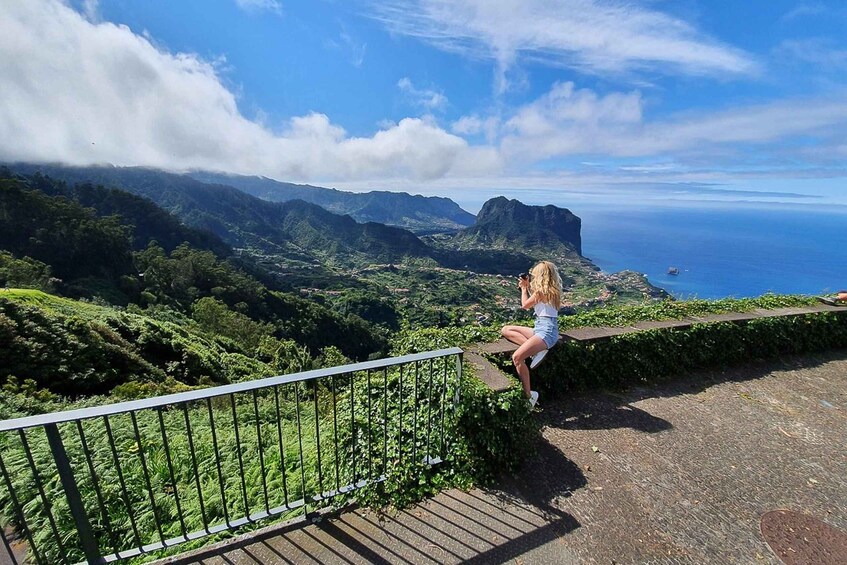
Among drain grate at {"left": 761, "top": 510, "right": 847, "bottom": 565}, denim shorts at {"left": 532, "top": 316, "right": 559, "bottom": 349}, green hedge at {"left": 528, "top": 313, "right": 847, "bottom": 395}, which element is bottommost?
drain grate at {"left": 761, "top": 510, "right": 847, "bottom": 565}

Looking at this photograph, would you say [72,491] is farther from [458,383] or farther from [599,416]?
[599,416]

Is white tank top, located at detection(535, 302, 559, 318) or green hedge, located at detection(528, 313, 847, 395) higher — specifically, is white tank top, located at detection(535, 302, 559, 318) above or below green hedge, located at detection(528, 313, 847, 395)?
above

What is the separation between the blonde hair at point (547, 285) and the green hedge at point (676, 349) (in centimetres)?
81

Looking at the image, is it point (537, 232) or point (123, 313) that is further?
point (537, 232)

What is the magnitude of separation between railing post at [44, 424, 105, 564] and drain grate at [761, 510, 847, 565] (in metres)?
4.48

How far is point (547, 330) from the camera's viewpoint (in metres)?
3.99

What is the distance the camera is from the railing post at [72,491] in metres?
1.80

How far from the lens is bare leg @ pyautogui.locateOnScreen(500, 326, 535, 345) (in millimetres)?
4363

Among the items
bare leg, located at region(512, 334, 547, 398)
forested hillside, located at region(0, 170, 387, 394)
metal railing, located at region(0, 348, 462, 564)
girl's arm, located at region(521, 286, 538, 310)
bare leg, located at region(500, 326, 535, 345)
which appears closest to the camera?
metal railing, located at region(0, 348, 462, 564)

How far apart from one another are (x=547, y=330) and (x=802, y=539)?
7.89ft

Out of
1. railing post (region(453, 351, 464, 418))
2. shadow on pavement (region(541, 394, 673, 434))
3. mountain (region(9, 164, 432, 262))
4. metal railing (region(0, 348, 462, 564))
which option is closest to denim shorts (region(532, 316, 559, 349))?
shadow on pavement (region(541, 394, 673, 434))

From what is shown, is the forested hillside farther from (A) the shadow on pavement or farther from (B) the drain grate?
(B) the drain grate

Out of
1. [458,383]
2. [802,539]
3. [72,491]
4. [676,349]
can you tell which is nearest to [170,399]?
[72,491]

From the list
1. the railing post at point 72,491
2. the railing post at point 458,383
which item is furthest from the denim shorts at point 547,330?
the railing post at point 72,491
